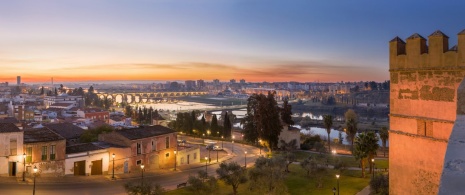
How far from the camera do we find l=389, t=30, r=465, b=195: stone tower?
1153cm

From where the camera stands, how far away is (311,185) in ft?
82.2

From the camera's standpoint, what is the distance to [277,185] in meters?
19.3

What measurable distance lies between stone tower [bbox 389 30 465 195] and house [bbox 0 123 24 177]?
20.7 metres

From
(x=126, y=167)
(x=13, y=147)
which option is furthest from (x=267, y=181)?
(x=13, y=147)

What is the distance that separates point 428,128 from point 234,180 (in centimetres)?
1180

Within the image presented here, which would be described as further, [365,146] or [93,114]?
[93,114]

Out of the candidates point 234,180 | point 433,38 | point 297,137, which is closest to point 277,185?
point 234,180

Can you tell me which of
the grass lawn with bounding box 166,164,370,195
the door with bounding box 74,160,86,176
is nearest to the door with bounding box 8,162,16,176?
the door with bounding box 74,160,86,176

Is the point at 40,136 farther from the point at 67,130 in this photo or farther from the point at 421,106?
the point at 421,106

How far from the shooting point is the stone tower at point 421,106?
1153 centimetres

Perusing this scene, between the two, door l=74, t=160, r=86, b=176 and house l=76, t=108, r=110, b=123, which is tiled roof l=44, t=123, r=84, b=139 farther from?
house l=76, t=108, r=110, b=123

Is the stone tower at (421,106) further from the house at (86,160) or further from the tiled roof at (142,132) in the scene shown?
the tiled roof at (142,132)

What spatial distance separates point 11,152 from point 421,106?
72.4 feet

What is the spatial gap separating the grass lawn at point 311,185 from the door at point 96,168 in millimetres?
7566
